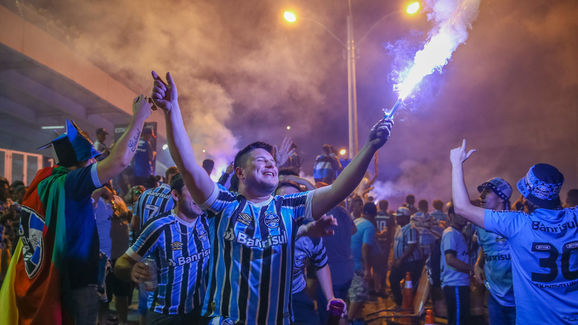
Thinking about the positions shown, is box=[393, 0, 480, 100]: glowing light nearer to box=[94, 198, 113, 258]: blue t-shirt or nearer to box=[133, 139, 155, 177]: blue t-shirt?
box=[94, 198, 113, 258]: blue t-shirt

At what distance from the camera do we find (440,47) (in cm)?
378

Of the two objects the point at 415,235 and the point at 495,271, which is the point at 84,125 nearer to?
the point at 415,235

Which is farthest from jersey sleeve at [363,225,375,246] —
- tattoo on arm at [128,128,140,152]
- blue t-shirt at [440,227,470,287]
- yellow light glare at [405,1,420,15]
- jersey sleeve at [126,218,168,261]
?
tattoo on arm at [128,128,140,152]

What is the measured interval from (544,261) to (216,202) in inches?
114

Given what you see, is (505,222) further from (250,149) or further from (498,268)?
(250,149)

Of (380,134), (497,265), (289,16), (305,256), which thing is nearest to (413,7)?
(289,16)

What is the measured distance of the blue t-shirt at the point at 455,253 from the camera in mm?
6024

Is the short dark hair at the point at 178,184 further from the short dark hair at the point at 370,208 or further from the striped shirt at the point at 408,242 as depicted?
the striped shirt at the point at 408,242

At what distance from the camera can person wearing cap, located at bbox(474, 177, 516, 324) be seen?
176 inches

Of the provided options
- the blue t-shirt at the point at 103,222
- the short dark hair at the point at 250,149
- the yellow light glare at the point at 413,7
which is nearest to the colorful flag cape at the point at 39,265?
the short dark hair at the point at 250,149

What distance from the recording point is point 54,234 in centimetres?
341

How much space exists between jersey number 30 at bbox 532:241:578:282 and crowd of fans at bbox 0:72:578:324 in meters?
0.56

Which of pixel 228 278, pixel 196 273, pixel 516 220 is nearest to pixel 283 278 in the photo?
pixel 228 278

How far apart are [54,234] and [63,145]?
840 mm
